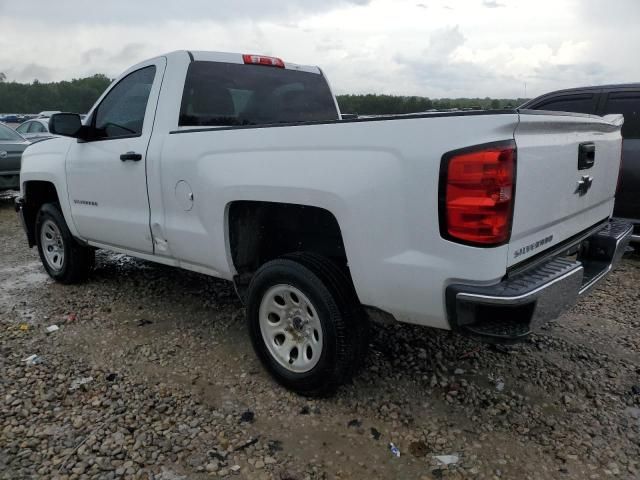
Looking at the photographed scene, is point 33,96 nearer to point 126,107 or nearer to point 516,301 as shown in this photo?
point 126,107

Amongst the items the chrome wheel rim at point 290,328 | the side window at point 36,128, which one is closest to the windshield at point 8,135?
the side window at point 36,128

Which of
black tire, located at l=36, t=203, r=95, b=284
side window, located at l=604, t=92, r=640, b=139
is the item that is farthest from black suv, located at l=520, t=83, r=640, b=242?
black tire, located at l=36, t=203, r=95, b=284

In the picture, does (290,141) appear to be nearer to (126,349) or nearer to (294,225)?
(294,225)

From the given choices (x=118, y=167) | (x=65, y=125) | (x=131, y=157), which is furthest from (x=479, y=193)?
(x=65, y=125)

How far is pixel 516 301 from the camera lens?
2.17m

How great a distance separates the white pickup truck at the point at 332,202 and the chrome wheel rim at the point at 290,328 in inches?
0.4

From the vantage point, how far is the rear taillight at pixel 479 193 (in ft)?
7.02

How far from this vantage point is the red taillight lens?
413cm

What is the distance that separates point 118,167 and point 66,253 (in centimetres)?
148

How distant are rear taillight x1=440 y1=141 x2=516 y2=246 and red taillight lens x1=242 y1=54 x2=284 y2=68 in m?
2.46

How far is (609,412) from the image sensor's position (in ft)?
9.51

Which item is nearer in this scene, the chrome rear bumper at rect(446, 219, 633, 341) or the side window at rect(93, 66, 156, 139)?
the chrome rear bumper at rect(446, 219, 633, 341)

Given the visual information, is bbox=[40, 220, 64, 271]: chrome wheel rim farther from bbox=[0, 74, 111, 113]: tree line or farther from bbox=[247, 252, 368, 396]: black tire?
bbox=[0, 74, 111, 113]: tree line

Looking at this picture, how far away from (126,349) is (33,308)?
142 cm
